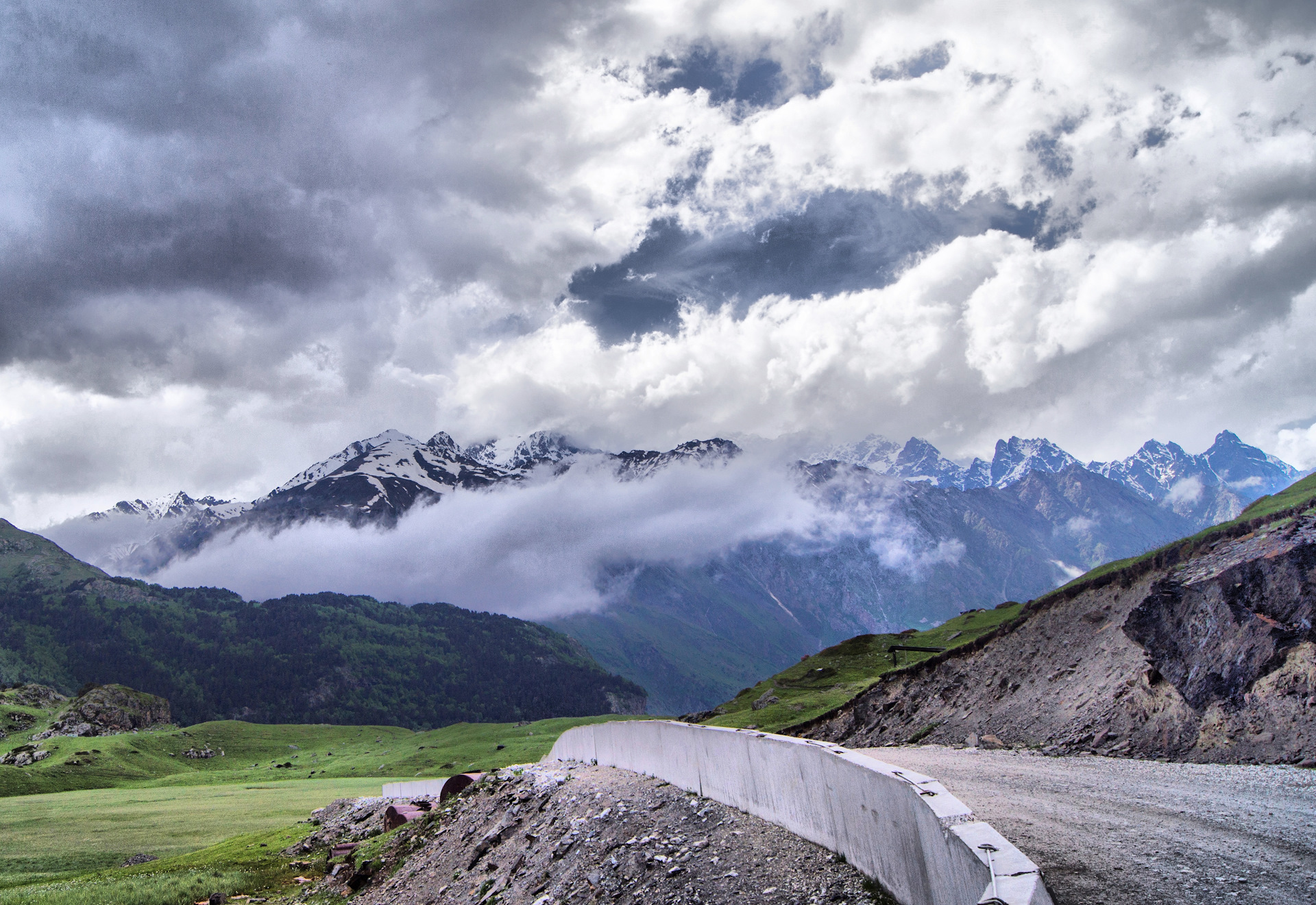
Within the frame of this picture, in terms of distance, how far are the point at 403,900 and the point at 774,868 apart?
17.5 metres

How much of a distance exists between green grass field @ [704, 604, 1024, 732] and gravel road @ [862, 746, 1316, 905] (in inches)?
1413

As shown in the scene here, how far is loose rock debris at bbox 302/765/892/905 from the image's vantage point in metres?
12.6

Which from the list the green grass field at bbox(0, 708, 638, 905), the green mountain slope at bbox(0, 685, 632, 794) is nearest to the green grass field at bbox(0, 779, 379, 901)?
the green grass field at bbox(0, 708, 638, 905)

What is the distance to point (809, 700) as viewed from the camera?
2589 inches

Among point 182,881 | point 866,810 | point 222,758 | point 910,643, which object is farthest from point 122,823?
point 222,758

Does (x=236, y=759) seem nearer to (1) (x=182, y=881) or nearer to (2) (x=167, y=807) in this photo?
(2) (x=167, y=807)

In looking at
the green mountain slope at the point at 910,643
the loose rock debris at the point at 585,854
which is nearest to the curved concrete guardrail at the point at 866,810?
the loose rock debris at the point at 585,854

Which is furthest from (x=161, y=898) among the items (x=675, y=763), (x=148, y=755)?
(x=148, y=755)

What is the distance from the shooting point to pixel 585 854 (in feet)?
58.6

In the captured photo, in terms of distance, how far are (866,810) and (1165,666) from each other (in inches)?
821

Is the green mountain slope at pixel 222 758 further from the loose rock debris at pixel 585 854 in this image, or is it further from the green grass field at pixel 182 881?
the loose rock debris at pixel 585 854

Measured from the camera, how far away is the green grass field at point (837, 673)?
60562mm

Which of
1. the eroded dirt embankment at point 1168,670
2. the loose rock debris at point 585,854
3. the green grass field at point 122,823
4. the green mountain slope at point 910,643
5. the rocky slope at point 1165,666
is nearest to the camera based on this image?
the loose rock debris at point 585,854

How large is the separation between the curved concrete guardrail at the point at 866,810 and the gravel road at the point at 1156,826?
4.91ft
